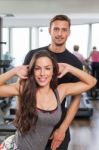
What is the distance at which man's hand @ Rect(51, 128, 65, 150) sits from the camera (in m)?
1.88

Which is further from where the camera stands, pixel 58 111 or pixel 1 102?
pixel 1 102

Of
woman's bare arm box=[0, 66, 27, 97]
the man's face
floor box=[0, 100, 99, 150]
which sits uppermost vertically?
the man's face

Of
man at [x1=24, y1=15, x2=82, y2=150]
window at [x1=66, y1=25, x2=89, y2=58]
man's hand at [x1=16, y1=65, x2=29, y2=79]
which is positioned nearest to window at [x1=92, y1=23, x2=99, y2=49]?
window at [x1=66, y1=25, x2=89, y2=58]

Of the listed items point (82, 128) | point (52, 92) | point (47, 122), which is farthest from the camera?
point (82, 128)

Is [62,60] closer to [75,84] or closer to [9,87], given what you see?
[75,84]

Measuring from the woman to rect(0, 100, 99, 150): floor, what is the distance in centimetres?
183

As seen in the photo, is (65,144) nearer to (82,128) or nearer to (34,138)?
(34,138)

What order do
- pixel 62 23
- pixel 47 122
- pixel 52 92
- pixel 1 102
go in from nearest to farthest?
1. pixel 47 122
2. pixel 52 92
3. pixel 62 23
4. pixel 1 102

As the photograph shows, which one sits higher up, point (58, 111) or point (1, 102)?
point (58, 111)

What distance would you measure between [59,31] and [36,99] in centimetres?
49

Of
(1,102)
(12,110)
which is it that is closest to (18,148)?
(12,110)

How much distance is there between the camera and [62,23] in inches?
77.5

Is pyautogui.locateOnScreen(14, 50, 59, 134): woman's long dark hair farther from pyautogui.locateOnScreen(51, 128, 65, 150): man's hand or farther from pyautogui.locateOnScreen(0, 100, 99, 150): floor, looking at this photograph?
pyautogui.locateOnScreen(0, 100, 99, 150): floor

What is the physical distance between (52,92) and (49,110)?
186 mm
